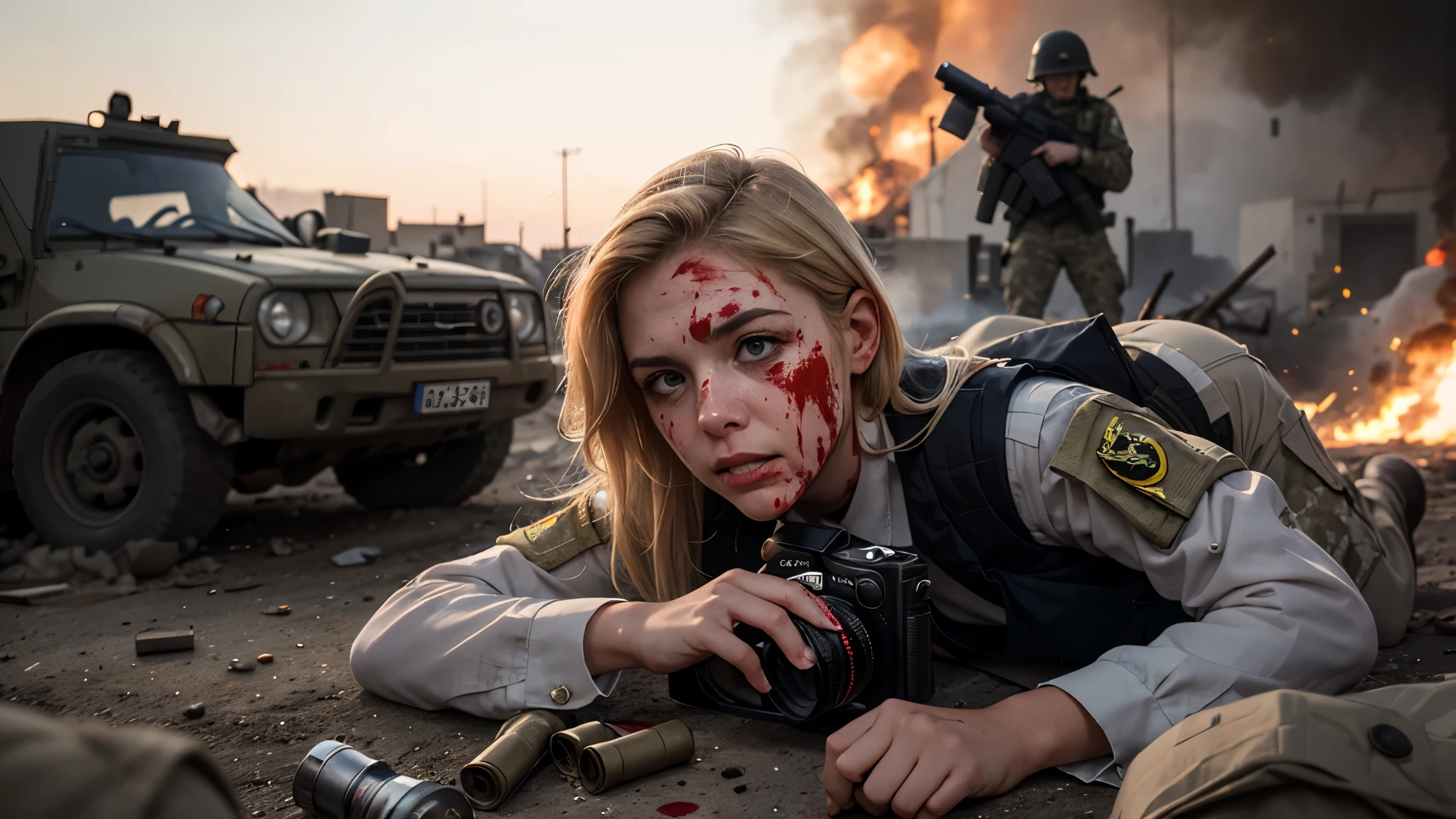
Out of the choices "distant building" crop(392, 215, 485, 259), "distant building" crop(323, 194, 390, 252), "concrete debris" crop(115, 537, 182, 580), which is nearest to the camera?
"concrete debris" crop(115, 537, 182, 580)

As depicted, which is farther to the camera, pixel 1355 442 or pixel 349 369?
pixel 1355 442

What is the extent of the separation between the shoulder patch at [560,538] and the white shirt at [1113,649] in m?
0.13

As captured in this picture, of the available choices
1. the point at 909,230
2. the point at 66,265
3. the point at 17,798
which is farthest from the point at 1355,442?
the point at 909,230

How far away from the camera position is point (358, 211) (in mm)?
18328

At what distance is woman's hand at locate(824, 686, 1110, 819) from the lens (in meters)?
1.87

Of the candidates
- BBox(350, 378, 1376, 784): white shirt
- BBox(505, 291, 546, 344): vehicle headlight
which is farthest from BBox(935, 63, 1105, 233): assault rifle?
BBox(350, 378, 1376, 784): white shirt

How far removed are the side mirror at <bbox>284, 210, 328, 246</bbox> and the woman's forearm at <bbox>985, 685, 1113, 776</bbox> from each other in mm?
5169

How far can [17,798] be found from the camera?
26.8 inches

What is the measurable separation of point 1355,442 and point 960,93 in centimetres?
533

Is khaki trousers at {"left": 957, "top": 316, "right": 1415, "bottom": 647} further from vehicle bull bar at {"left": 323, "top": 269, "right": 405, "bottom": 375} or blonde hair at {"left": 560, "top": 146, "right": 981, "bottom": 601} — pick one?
vehicle bull bar at {"left": 323, "top": 269, "right": 405, "bottom": 375}

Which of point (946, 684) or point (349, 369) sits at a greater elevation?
point (349, 369)

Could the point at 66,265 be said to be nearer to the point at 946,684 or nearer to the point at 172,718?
the point at 172,718

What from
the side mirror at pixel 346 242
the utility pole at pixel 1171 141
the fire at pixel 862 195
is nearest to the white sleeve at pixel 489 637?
the side mirror at pixel 346 242

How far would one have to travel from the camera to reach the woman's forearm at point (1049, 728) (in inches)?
78.7
